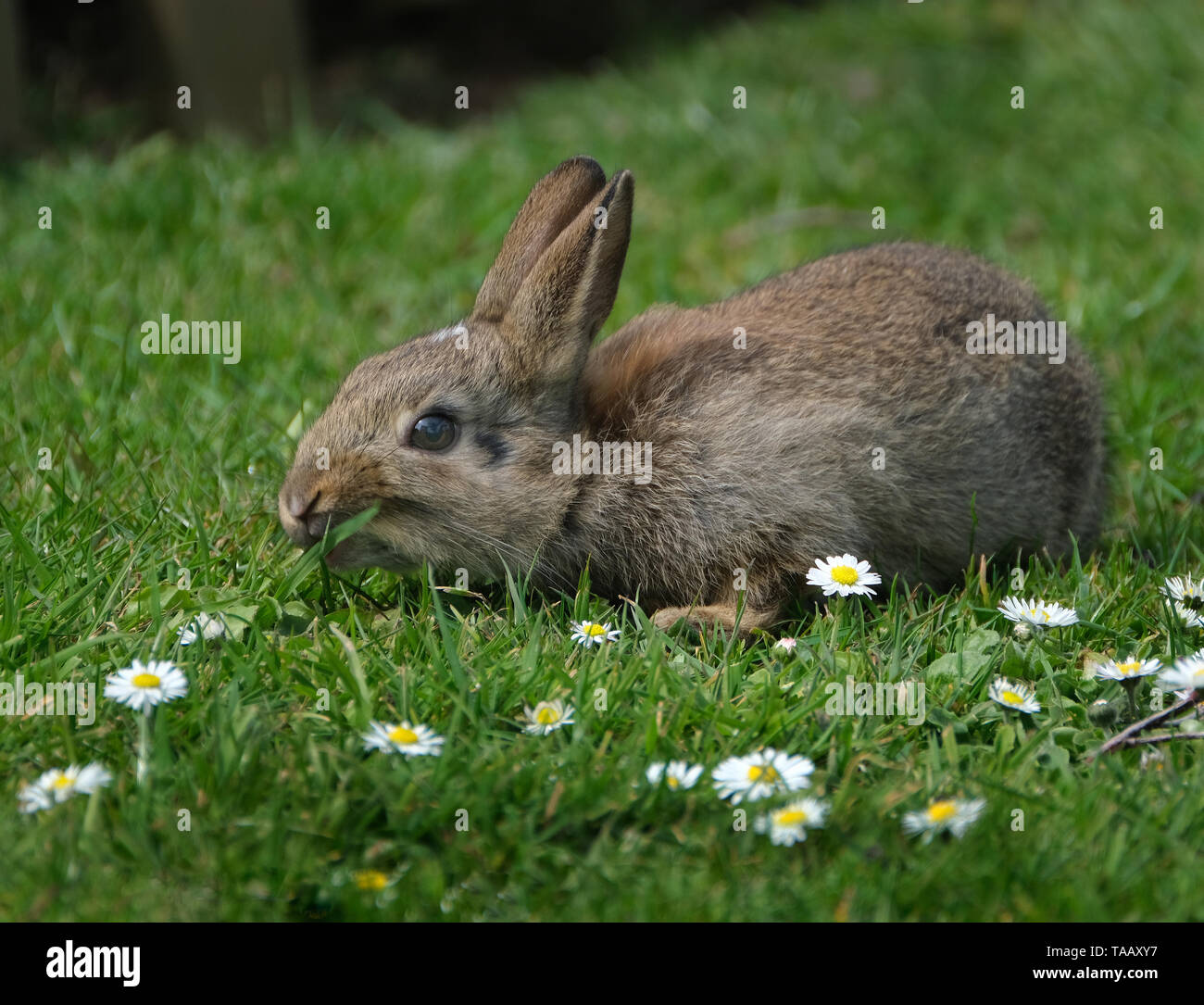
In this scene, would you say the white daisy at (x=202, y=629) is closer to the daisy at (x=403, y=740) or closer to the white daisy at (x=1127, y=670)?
the daisy at (x=403, y=740)

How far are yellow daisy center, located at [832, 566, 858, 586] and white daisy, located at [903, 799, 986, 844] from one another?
116 centimetres

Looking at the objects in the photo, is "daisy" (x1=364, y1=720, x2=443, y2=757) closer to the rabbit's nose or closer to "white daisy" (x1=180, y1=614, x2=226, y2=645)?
"white daisy" (x1=180, y1=614, x2=226, y2=645)

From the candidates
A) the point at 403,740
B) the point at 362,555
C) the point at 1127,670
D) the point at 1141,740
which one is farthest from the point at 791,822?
the point at 362,555

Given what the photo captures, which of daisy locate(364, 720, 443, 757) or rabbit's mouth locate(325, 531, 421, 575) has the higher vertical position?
rabbit's mouth locate(325, 531, 421, 575)

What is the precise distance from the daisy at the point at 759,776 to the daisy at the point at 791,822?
78mm

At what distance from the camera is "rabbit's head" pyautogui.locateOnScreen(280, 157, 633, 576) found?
13.7 feet

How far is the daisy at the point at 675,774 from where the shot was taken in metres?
3.17

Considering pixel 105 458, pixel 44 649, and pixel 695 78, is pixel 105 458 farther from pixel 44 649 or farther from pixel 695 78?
pixel 695 78

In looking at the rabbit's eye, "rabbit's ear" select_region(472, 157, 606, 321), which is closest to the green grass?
the rabbit's eye

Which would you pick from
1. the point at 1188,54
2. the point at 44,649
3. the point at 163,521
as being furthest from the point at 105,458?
the point at 1188,54

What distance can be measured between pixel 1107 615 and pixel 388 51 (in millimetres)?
7775

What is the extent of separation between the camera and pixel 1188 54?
909 centimetres

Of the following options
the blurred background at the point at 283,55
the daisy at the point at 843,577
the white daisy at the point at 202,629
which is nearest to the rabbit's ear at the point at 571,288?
the daisy at the point at 843,577

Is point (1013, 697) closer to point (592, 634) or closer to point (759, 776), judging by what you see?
point (759, 776)
